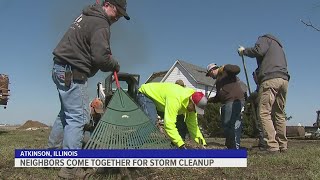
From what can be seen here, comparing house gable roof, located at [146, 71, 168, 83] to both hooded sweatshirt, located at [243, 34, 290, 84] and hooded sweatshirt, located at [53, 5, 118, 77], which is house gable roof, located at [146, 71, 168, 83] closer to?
hooded sweatshirt, located at [243, 34, 290, 84]

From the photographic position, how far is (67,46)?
485 centimetres

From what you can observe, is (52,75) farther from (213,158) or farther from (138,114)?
(213,158)

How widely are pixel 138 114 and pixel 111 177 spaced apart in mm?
903

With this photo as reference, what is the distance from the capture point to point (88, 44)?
190 inches

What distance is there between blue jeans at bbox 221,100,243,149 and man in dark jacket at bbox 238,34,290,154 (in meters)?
0.38

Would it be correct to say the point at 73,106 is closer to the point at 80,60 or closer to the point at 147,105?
the point at 80,60

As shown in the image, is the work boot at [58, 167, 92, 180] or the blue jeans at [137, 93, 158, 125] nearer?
the work boot at [58, 167, 92, 180]

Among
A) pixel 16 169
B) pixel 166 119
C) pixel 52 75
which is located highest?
pixel 52 75

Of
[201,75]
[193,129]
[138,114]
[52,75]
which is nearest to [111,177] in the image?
[138,114]

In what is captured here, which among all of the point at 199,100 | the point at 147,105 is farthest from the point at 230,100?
the point at 199,100

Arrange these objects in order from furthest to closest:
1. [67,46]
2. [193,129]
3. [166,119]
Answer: [193,129] → [166,119] → [67,46]

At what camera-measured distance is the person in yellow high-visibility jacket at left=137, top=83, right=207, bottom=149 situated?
5396 mm

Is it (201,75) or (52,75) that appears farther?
(201,75)

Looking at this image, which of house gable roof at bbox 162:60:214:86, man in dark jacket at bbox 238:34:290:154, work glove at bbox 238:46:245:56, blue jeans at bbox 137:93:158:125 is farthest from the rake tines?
house gable roof at bbox 162:60:214:86
